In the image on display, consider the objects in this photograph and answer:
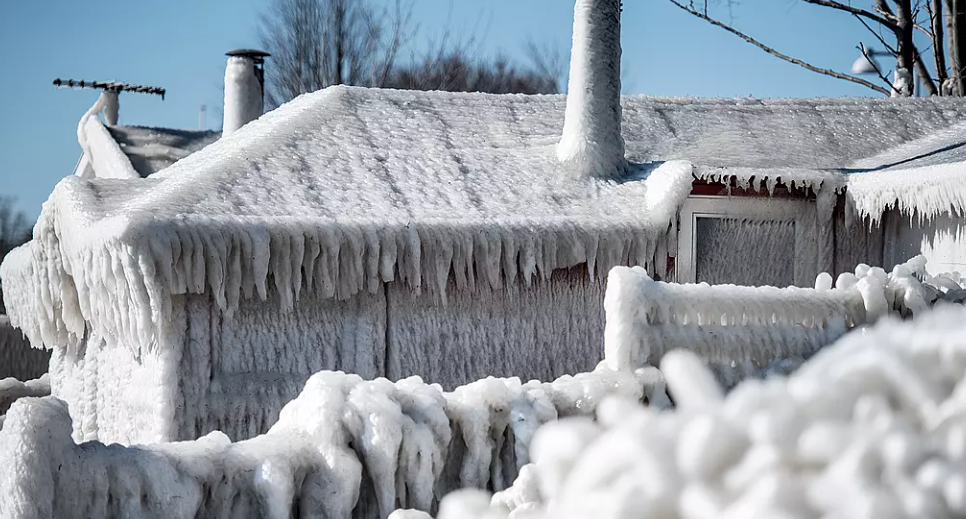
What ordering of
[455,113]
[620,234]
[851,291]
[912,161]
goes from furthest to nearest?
[455,113], [912,161], [620,234], [851,291]

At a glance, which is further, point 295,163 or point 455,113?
point 455,113

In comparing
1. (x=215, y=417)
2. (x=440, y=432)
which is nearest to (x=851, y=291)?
(x=440, y=432)

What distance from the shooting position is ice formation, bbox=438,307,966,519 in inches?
27.4

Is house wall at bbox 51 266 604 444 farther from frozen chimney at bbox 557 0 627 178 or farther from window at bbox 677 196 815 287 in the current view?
frozen chimney at bbox 557 0 627 178

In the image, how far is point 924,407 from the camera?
2.55ft

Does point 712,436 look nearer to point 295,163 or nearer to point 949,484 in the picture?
point 949,484

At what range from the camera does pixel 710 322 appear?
3182 mm

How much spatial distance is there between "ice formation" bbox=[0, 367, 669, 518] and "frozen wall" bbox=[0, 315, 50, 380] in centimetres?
850

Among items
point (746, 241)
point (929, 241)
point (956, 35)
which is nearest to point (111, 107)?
point (956, 35)

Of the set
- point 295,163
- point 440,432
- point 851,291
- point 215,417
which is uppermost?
point 295,163

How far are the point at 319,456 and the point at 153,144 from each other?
43.2ft

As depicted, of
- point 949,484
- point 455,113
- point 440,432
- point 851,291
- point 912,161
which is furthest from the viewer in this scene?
point 455,113

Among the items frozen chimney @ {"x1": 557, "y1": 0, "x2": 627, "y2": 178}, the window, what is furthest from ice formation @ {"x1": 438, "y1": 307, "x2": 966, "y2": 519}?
frozen chimney @ {"x1": 557, "y1": 0, "x2": 627, "y2": 178}

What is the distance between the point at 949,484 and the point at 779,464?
0.38ft
